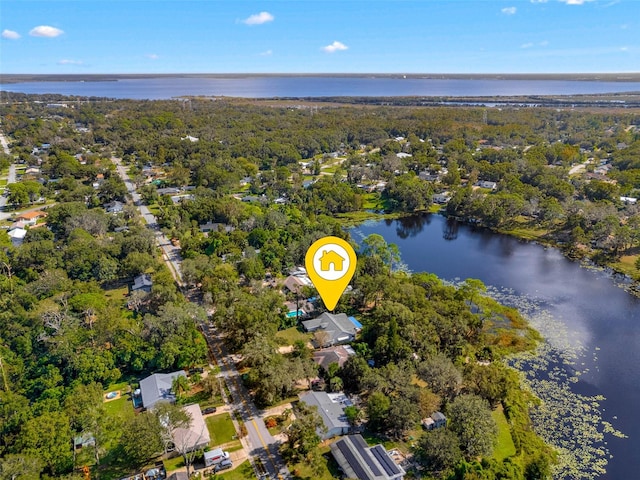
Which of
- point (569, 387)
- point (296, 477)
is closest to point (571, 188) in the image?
point (569, 387)

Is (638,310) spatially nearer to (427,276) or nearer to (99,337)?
(427,276)

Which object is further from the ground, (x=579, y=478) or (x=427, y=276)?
(x=427, y=276)

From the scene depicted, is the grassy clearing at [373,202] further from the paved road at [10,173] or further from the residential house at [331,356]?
the paved road at [10,173]

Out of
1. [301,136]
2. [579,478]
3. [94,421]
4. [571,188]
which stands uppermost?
[301,136]

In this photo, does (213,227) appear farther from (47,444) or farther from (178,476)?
(178,476)

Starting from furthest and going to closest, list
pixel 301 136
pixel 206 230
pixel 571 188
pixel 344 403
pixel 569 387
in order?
pixel 301 136, pixel 571 188, pixel 206 230, pixel 569 387, pixel 344 403

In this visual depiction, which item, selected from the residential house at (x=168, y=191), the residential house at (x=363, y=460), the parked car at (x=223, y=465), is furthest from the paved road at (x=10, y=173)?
the residential house at (x=363, y=460)

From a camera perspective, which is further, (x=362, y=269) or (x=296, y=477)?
(x=362, y=269)
